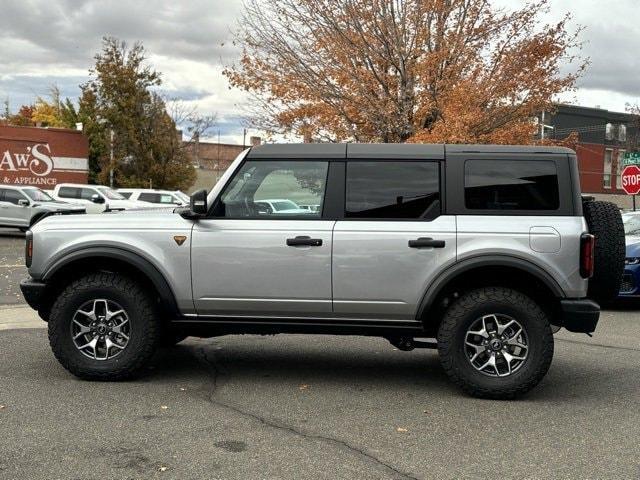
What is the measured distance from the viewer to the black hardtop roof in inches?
218

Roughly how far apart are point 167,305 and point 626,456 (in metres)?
3.42

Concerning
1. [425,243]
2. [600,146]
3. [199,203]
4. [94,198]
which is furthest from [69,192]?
[600,146]

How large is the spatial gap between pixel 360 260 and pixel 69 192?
77.7 ft

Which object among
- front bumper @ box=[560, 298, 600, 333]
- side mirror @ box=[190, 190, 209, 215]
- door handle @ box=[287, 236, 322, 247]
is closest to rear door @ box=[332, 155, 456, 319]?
door handle @ box=[287, 236, 322, 247]

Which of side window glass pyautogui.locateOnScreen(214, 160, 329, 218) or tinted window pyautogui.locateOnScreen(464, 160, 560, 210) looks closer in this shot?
tinted window pyautogui.locateOnScreen(464, 160, 560, 210)

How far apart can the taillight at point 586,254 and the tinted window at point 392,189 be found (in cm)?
110

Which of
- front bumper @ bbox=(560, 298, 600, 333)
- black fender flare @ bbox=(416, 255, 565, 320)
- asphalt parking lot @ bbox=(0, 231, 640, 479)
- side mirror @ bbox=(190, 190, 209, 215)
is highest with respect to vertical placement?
side mirror @ bbox=(190, 190, 209, 215)

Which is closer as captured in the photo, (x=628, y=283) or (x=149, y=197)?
(x=628, y=283)

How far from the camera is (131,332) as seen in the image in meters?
5.63

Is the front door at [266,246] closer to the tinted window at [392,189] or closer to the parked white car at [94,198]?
the tinted window at [392,189]

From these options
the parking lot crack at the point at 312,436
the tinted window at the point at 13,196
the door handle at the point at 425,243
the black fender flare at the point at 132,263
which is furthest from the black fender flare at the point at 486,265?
the tinted window at the point at 13,196

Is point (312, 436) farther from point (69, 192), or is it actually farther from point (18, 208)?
point (69, 192)

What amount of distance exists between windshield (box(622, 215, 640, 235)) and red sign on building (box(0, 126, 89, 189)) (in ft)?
89.6

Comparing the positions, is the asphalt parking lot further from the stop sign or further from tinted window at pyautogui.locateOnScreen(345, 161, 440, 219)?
the stop sign
